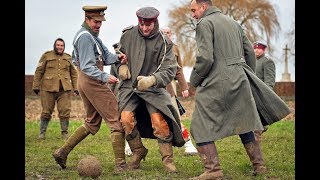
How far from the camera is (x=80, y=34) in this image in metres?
8.72

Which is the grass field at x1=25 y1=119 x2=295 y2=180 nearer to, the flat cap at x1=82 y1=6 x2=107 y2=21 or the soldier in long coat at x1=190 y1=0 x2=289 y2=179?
the soldier in long coat at x1=190 y1=0 x2=289 y2=179

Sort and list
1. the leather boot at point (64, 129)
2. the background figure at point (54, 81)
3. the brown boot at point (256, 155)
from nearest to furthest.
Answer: the brown boot at point (256, 155) → the leather boot at point (64, 129) → the background figure at point (54, 81)

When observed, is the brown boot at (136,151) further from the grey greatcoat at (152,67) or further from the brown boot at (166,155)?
the grey greatcoat at (152,67)

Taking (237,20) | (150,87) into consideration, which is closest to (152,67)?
(150,87)

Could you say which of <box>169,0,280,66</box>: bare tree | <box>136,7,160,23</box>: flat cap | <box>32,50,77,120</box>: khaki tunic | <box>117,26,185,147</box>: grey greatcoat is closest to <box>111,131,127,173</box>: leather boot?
<box>117,26,185,147</box>: grey greatcoat

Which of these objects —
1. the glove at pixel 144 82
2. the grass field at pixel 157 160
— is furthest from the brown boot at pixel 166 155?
the glove at pixel 144 82

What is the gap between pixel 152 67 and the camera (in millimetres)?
8914

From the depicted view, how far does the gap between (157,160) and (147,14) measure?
8.71 ft

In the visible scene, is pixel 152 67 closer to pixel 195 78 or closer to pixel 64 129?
pixel 195 78

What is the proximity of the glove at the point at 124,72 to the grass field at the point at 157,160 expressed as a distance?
1300mm

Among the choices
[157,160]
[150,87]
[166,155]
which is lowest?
[157,160]

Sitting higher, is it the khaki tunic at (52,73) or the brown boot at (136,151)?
the khaki tunic at (52,73)

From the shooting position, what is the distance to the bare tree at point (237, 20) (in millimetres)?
43125

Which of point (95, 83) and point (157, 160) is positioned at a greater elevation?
point (95, 83)
